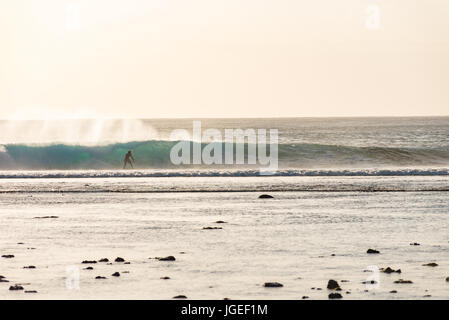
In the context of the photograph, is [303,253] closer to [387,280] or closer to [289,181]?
[387,280]

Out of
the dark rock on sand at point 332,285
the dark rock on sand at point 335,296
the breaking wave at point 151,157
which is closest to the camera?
the dark rock on sand at point 335,296

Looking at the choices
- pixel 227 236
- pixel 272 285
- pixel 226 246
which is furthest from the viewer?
pixel 227 236

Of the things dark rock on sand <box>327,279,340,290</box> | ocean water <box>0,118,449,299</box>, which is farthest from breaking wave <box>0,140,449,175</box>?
dark rock on sand <box>327,279,340,290</box>

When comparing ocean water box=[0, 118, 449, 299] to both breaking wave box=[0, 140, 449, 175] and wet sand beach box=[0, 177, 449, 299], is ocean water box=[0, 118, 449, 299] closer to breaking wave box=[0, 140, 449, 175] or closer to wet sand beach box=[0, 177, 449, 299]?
wet sand beach box=[0, 177, 449, 299]

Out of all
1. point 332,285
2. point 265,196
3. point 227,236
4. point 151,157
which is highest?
point 332,285

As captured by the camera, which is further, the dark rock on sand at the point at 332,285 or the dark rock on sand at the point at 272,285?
the dark rock on sand at the point at 272,285

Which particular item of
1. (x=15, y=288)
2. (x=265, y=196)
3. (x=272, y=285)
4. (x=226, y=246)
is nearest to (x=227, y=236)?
(x=226, y=246)

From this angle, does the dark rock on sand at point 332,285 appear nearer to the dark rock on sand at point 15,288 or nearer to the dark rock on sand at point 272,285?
the dark rock on sand at point 272,285

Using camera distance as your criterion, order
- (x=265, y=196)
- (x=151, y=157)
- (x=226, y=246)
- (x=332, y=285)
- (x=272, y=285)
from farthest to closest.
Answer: (x=151, y=157) < (x=265, y=196) < (x=226, y=246) < (x=272, y=285) < (x=332, y=285)

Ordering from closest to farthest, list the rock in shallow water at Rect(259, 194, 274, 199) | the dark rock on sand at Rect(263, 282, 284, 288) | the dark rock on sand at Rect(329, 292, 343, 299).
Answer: the dark rock on sand at Rect(329, 292, 343, 299) < the dark rock on sand at Rect(263, 282, 284, 288) < the rock in shallow water at Rect(259, 194, 274, 199)

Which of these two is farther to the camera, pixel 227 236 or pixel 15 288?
pixel 227 236

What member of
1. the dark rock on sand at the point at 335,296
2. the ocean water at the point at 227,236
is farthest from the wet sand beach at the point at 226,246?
the dark rock on sand at the point at 335,296

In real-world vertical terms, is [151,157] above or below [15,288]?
below

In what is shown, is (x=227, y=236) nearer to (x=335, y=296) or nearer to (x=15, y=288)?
(x=15, y=288)
